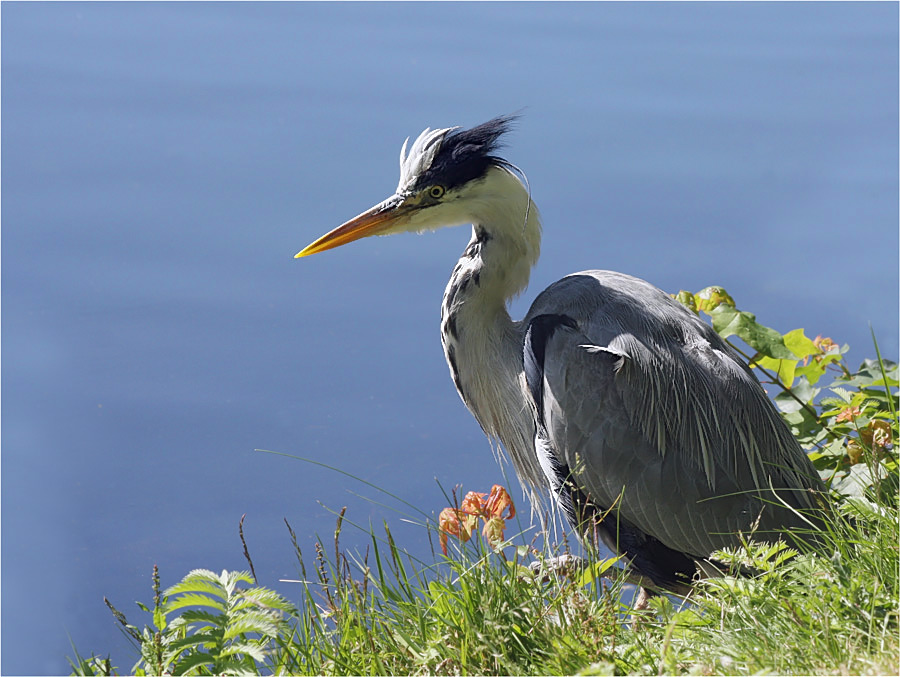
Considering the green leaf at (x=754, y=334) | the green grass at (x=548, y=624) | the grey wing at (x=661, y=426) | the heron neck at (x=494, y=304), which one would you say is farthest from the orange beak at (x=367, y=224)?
the green grass at (x=548, y=624)

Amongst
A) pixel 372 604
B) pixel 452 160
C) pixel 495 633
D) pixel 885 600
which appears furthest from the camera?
pixel 452 160

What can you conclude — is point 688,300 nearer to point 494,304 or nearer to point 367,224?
point 494,304

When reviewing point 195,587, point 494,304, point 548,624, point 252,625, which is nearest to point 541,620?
point 548,624

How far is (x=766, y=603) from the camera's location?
Result: 160cm

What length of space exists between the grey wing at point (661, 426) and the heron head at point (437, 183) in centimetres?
48

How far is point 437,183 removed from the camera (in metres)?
2.77

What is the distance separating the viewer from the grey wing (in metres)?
2.53

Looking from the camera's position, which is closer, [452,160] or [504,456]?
[452,160]

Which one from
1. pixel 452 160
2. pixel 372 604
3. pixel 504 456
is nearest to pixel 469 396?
pixel 504 456

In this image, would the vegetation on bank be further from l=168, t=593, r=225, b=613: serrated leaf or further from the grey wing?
the grey wing

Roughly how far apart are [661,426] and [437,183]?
3.16 feet

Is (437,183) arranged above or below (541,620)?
above

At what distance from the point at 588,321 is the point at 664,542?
2.17ft

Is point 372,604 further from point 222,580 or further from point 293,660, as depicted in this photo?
point 222,580
